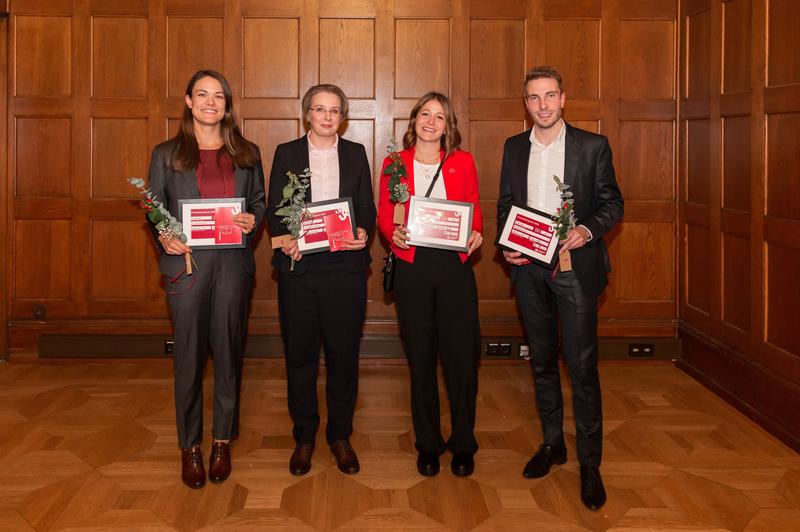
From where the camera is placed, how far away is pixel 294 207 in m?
3.25

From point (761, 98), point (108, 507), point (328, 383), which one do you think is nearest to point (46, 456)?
point (108, 507)

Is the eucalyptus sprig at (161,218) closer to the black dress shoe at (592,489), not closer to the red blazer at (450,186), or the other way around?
the red blazer at (450,186)

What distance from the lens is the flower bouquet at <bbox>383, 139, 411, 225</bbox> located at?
3230 millimetres

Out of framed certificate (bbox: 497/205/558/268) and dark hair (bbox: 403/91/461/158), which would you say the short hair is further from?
framed certificate (bbox: 497/205/558/268)

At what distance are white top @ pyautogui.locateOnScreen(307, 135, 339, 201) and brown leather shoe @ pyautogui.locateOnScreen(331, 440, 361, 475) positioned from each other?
1.14m

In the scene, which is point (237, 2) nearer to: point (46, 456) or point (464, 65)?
point (464, 65)

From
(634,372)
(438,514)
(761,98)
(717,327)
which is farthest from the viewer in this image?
(634,372)

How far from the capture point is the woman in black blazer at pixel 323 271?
336 cm

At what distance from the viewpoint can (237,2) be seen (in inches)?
214

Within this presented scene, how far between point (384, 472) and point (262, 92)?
9.99ft

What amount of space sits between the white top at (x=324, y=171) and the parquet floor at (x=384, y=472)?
1248mm

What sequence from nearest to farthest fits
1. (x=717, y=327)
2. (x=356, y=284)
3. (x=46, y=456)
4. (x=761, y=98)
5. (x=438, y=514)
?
(x=438, y=514), (x=356, y=284), (x=46, y=456), (x=761, y=98), (x=717, y=327)

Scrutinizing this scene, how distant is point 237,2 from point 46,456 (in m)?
3.28

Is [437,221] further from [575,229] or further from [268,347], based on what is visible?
[268,347]
